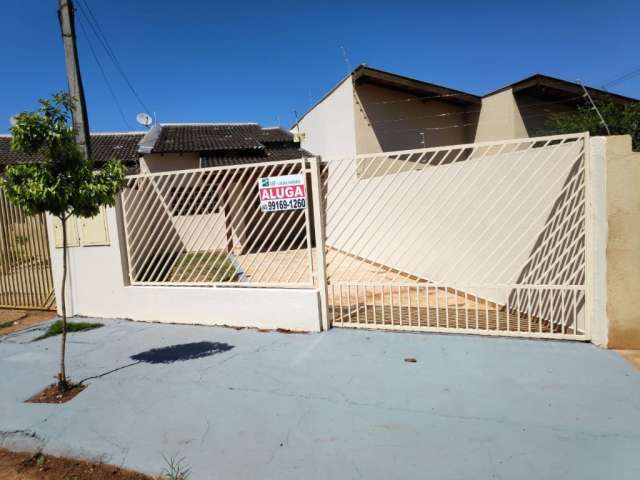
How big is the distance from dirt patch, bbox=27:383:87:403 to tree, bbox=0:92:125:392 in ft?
0.24

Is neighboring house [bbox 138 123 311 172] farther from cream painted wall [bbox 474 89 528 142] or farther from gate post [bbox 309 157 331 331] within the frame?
gate post [bbox 309 157 331 331]

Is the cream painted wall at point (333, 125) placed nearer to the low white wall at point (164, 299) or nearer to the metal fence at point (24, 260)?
the low white wall at point (164, 299)

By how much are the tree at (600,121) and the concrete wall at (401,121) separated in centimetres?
316

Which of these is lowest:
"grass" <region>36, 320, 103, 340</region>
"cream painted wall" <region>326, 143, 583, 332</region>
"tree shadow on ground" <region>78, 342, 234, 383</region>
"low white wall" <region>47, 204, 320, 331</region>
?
"tree shadow on ground" <region>78, 342, 234, 383</region>

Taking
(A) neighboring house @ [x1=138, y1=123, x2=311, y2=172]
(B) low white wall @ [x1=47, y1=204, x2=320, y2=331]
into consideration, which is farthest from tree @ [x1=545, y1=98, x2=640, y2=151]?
(B) low white wall @ [x1=47, y1=204, x2=320, y2=331]

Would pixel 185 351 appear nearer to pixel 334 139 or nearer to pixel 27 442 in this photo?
pixel 27 442

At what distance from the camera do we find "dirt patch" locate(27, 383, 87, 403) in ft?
12.1

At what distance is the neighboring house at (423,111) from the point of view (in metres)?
13.4

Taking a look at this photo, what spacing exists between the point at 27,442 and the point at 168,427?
1.14 m

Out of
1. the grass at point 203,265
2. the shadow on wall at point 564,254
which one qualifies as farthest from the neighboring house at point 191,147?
the shadow on wall at point 564,254

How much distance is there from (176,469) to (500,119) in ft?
52.0

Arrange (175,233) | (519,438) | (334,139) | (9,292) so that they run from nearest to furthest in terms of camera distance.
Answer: (519,438)
(175,233)
(9,292)
(334,139)

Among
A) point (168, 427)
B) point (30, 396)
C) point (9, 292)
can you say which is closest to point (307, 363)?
point (168, 427)

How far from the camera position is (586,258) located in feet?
13.0
